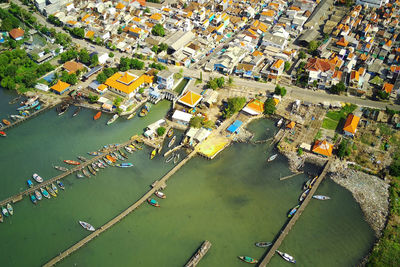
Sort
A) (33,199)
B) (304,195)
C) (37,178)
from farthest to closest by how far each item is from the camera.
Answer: (37,178) < (304,195) < (33,199)

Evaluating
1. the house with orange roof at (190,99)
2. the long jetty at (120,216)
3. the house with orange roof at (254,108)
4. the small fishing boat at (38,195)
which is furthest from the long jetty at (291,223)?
the small fishing boat at (38,195)

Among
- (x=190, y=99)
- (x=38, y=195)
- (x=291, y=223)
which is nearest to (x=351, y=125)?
(x=291, y=223)

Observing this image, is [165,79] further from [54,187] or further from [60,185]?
[54,187]

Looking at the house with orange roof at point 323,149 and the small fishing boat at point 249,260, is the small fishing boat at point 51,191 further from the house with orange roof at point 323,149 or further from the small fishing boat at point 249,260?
the house with orange roof at point 323,149

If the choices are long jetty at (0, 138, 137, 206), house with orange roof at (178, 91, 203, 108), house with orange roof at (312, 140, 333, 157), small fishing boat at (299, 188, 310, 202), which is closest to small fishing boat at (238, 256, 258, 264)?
small fishing boat at (299, 188, 310, 202)

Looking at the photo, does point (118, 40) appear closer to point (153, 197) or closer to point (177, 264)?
point (153, 197)

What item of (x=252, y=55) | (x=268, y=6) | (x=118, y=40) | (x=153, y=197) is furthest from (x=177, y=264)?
(x=268, y=6)
